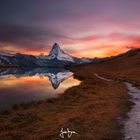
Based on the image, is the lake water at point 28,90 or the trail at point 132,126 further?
the lake water at point 28,90

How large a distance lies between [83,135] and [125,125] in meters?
3.97

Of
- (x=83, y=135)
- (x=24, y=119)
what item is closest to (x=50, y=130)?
Answer: (x=83, y=135)

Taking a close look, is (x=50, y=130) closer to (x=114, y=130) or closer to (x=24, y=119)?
(x=114, y=130)

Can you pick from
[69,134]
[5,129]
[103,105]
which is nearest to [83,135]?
[69,134]

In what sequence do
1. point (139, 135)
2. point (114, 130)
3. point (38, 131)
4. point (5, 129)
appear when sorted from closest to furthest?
1. point (139, 135)
2. point (114, 130)
3. point (38, 131)
4. point (5, 129)

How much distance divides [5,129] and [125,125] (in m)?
9.83

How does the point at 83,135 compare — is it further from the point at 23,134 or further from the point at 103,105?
the point at 103,105

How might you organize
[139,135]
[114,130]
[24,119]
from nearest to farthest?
[139,135], [114,130], [24,119]

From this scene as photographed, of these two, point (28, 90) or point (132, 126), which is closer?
point (132, 126)

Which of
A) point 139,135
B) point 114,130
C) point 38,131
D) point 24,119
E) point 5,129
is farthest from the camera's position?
point 24,119

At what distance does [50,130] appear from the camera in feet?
63.9

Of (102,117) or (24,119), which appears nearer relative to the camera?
(102,117)

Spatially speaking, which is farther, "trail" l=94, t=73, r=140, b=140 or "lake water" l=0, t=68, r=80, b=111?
"lake water" l=0, t=68, r=80, b=111

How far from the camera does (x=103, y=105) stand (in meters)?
29.3
